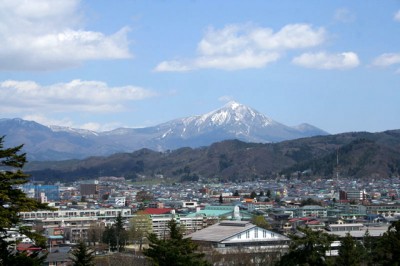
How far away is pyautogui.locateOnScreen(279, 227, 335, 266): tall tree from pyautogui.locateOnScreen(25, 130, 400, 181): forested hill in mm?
116901

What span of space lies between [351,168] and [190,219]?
7889cm

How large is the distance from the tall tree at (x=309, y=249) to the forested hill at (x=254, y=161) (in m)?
117

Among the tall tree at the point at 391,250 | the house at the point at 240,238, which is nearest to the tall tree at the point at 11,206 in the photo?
the tall tree at the point at 391,250

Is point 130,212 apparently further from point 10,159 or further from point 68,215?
point 10,159

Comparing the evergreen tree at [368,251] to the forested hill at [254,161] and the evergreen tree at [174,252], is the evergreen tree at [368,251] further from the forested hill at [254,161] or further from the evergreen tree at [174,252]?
the forested hill at [254,161]

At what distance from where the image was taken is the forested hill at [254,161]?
13575cm

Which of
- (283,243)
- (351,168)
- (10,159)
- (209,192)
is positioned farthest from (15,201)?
(351,168)

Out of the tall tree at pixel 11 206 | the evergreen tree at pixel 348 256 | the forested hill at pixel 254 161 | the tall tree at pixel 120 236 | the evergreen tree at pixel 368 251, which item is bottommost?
the tall tree at pixel 120 236

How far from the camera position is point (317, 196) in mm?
94375

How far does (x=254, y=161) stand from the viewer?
522 feet

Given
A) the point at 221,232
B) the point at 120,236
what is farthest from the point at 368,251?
the point at 120,236

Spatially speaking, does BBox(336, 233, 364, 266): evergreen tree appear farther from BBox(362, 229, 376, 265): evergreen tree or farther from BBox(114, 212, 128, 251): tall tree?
BBox(114, 212, 128, 251): tall tree

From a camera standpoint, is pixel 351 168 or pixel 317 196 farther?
pixel 351 168

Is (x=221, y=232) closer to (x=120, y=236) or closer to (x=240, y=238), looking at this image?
(x=240, y=238)
